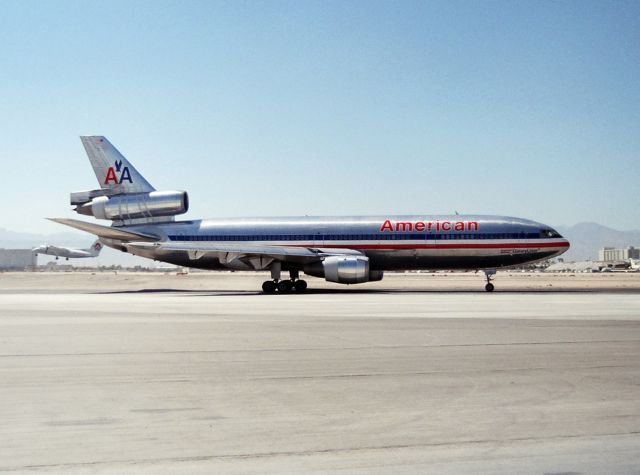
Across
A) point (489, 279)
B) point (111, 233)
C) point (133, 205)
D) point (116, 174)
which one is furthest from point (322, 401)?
point (116, 174)

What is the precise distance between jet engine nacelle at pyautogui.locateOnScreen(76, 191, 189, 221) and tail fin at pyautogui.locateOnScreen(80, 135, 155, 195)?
1.93 feet

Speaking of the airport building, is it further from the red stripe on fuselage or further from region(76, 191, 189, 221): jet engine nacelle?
the red stripe on fuselage

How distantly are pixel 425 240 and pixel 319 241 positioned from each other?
5982 millimetres

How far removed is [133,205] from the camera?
4088 centimetres

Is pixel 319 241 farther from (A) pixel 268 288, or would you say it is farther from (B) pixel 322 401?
(B) pixel 322 401

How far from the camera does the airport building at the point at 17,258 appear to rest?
147 meters

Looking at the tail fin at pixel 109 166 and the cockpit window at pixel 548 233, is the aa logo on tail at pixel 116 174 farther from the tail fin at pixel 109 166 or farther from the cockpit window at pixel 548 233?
the cockpit window at pixel 548 233

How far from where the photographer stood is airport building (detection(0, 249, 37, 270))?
147 m

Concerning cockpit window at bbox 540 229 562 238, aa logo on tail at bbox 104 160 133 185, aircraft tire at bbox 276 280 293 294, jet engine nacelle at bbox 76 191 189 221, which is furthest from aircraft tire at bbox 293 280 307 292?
cockpit window at bbox 540 229 562 238

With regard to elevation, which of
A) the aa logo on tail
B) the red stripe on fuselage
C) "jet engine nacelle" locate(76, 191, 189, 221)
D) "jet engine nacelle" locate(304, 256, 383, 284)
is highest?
the aa logo on tail

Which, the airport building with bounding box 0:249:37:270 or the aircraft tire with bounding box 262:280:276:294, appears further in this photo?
the airport building with bounding box 0:249:37:270

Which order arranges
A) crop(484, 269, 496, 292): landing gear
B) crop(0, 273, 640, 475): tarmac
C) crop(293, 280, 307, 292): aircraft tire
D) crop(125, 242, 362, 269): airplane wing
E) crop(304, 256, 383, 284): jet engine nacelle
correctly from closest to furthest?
1. crop(0, 273, 640, 475): tarmac
2. crop(304, 256, 383, 284): jet engine nacelle
3. crop(125, 242, 362, 269): airplane wing
4. crop(484, 269, 496, 292): landing gear
5. crop(293, 280, 307, 292): aircraft tire

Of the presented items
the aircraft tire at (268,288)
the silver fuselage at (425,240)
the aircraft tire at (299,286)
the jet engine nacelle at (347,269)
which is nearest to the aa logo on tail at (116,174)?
the silver fuselage at (425,240)

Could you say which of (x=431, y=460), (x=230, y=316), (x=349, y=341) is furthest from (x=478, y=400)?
(x=230, y=316)
